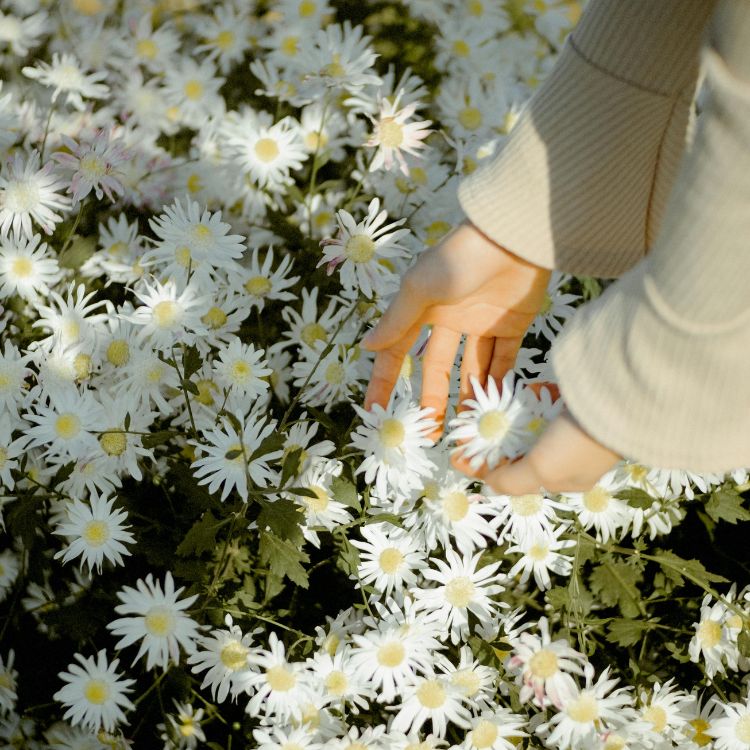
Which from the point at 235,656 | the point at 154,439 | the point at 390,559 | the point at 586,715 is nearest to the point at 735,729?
the point at 586,715

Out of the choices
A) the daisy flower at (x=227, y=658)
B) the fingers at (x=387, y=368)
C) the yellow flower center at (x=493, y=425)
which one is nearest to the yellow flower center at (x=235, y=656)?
the daisy flower at (x=227, y=658)

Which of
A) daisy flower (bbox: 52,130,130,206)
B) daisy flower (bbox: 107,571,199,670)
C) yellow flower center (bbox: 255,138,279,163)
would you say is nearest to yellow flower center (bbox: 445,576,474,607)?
daisy flower (bbox: 107,571,199,670)

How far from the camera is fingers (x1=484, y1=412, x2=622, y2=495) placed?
3.64 ft

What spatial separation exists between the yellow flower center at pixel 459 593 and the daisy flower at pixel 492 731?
0.19 m

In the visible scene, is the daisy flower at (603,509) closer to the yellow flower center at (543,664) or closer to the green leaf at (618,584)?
the green leaf at (618,584)

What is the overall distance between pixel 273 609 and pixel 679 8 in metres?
1.28

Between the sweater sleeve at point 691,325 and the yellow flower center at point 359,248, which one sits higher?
the sweater sleeve at point 691,325

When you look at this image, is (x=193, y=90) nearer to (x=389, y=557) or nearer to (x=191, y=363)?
(x=191, y=363)

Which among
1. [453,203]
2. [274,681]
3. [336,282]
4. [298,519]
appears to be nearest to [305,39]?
[453,203]

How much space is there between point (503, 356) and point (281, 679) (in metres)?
0.69

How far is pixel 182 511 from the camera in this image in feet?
6.01

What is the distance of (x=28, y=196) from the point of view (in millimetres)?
1821

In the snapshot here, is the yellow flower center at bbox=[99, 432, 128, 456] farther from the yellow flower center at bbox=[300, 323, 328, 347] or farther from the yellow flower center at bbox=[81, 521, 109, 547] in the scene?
the yellow flower center at bbox=[300, 323, 328, 347]

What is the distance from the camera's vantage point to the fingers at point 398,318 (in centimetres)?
137
